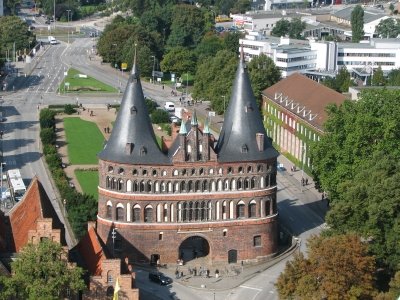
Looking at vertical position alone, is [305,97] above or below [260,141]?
Answer: below

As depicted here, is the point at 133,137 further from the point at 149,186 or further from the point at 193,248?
the point at 193,248

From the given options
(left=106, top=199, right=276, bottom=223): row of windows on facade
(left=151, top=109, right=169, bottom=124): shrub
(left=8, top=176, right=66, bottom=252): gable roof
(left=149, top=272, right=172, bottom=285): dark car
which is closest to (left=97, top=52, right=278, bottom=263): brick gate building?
(left=106, top=199, right=276, bottom=223): row of windows on facade

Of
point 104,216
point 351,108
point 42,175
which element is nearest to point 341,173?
point 351,108

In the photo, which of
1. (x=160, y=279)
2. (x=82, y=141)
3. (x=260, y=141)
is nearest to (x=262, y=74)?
(x=82, y=141)

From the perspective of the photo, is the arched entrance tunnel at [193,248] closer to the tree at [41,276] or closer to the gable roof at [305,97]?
the tree at [41,276]

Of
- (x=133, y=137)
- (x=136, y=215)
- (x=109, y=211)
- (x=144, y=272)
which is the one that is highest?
(x=133, y=137)

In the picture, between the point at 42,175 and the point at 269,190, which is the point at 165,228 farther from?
the point at 42,175

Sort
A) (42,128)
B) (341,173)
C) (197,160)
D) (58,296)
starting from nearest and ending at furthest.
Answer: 1. (58,296)
2. (197,160)
3. (341,173)
4. (42,128)
